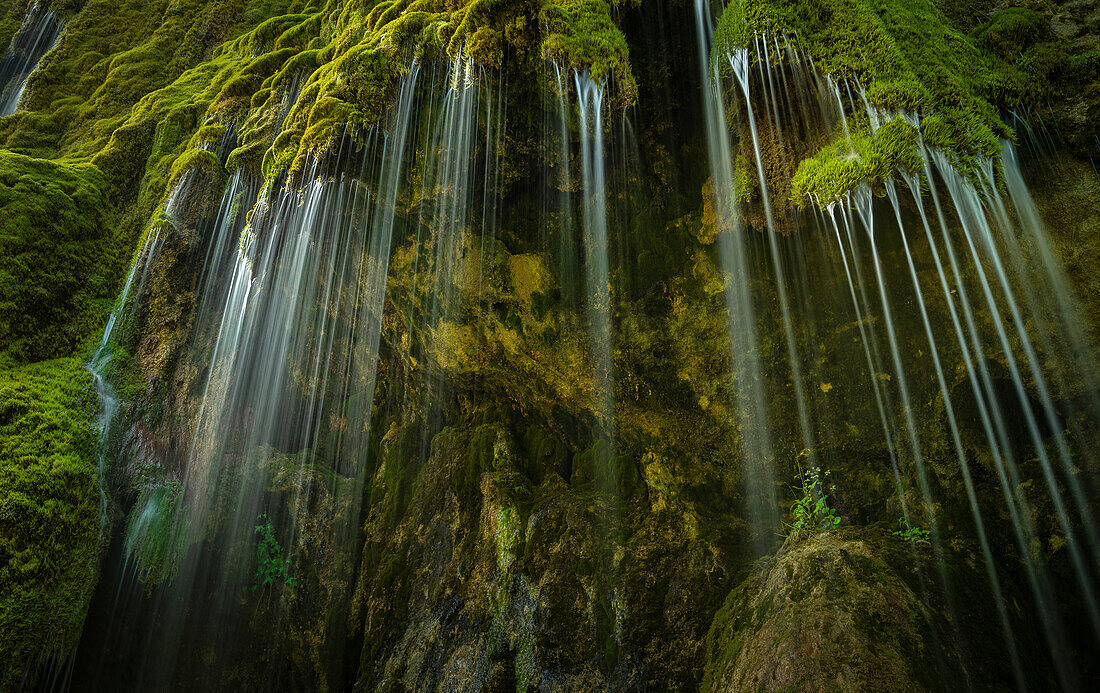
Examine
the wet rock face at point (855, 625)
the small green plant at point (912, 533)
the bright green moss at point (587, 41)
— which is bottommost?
the wet rock face at point (855, 625)

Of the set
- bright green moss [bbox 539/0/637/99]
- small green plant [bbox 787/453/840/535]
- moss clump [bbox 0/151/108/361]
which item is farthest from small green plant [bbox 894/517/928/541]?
moss clump [bbox 0/151/108/361]

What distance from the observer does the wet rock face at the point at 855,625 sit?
3.25 meters

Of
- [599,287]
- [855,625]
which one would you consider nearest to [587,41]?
[599,287]

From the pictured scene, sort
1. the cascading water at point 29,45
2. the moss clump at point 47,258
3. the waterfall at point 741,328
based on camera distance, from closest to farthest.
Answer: the waterfall at point 741,328 → the moss clump at point 47,258 → the cascading water at point 29,45

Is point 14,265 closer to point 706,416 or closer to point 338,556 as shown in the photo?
point 338,556

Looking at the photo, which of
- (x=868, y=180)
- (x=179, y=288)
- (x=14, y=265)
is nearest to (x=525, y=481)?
(x=868, y=180)

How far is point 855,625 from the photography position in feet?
11.6

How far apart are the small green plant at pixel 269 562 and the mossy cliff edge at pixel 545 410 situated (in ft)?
0.90

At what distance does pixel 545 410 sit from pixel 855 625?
17.3ft

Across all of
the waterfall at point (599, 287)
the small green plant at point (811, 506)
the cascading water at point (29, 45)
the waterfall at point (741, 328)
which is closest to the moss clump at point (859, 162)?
the waterfall at point (741, 328)

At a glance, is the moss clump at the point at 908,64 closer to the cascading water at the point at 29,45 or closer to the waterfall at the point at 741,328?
the waterfall at the point at 741,328

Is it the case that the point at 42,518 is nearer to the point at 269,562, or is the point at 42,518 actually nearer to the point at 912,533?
the point at 269,562

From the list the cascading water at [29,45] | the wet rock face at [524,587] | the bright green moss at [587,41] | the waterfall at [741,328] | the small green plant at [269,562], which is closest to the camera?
the wet rock face at [524,587]

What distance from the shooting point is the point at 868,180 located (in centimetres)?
452
